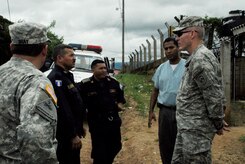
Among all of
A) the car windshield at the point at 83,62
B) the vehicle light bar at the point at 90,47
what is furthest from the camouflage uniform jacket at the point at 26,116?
the vehicle light bar at the point at 90,47

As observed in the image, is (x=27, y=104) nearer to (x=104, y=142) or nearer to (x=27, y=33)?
(x=27, y=33)

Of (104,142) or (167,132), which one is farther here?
(104,142)

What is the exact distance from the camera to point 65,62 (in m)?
4.71

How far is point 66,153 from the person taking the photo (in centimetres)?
461

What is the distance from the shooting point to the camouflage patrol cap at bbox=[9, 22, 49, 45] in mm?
2385

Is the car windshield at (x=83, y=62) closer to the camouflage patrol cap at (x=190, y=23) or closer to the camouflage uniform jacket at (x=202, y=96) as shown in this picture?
the camouflage patrol cap at (x=190, y=23)

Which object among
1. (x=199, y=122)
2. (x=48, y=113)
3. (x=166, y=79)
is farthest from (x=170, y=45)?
(x=48, y=113)

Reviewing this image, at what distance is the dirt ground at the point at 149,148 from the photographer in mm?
6246

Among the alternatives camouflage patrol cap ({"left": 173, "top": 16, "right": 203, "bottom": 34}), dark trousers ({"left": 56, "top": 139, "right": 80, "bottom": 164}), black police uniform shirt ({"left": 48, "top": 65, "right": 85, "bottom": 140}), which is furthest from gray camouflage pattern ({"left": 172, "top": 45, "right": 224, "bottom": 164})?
dark trousers ({"left": 56, "top": 139, "right": 80, "bottom": 164})

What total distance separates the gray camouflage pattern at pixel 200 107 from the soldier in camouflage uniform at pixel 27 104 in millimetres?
1601

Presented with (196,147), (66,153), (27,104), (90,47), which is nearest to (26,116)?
(27,104)

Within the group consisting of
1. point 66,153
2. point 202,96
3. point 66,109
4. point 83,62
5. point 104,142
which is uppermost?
point 202,96

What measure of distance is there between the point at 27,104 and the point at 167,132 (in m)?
2.88

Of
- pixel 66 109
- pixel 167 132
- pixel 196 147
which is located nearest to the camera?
pixel 196 147
